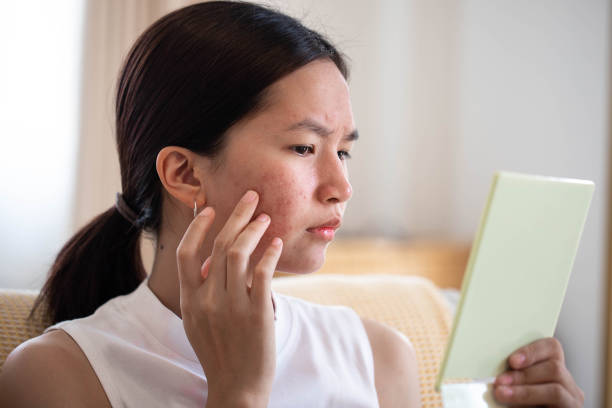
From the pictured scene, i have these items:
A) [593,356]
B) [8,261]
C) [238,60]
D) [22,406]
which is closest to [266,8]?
[238,60]

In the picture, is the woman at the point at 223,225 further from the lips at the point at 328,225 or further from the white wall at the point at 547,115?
the white wall at the point at 547,115

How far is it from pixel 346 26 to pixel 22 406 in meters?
2.84

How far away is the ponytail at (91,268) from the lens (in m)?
1.14

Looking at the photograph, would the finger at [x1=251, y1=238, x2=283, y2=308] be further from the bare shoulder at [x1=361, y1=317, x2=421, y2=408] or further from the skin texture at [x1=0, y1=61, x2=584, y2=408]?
the bare shoulder at [x1=361, y1=317, x2=421, y2=408]

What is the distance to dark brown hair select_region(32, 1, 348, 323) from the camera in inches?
37.6

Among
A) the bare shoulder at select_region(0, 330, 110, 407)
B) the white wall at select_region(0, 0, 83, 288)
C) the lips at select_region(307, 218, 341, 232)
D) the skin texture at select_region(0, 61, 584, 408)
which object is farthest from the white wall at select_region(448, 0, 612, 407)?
the bare shoulder at select_region(0, 330, 110, 407)

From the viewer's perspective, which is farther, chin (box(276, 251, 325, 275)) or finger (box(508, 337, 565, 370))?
chin (box(276, 251, 325, 275))

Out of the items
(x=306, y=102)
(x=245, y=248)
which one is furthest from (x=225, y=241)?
(x=306, y=102)

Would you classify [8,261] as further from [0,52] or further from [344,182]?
→ [344,182]

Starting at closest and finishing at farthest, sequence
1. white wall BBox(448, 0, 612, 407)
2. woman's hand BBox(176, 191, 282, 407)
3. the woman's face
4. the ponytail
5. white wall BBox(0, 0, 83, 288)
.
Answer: woman's hand BBox(176, 191, 282, 407)
the woman's face
the ponytail
white wall BBox(0, 0, 83, 288)
white wall BBox(448, 0, 612, 407)

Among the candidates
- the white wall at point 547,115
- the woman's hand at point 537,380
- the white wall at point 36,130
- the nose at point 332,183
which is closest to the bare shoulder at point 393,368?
the woman's hand at point 537,380

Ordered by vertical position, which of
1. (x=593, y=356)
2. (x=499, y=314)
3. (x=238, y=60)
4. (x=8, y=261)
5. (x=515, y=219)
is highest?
(x=238, y=60)

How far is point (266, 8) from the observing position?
3.46ft

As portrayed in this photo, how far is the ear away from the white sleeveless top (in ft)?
0.65
